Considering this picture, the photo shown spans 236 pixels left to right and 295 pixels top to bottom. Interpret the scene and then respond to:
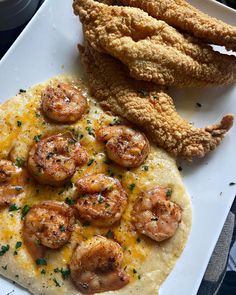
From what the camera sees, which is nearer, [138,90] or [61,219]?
[61,219]

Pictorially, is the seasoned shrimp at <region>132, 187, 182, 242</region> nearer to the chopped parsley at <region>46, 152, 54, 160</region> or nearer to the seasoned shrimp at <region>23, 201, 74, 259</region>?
the seasoned shrimp at <region>23, 201, 74, 259</region>

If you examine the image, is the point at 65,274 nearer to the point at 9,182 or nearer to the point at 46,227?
the point at 46,227

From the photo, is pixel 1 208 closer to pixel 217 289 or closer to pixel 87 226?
pixel 87 226

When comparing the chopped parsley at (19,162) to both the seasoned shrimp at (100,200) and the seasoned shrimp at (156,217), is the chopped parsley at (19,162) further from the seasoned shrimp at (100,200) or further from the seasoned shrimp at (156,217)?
the seasoned shrimp at (156,217)

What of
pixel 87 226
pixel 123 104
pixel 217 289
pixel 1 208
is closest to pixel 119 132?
pixel 123 104

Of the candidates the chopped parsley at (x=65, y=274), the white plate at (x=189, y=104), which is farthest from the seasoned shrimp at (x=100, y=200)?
the white plate at (x=189, y=104)

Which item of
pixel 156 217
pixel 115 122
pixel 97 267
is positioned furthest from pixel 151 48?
pixel 97 267
